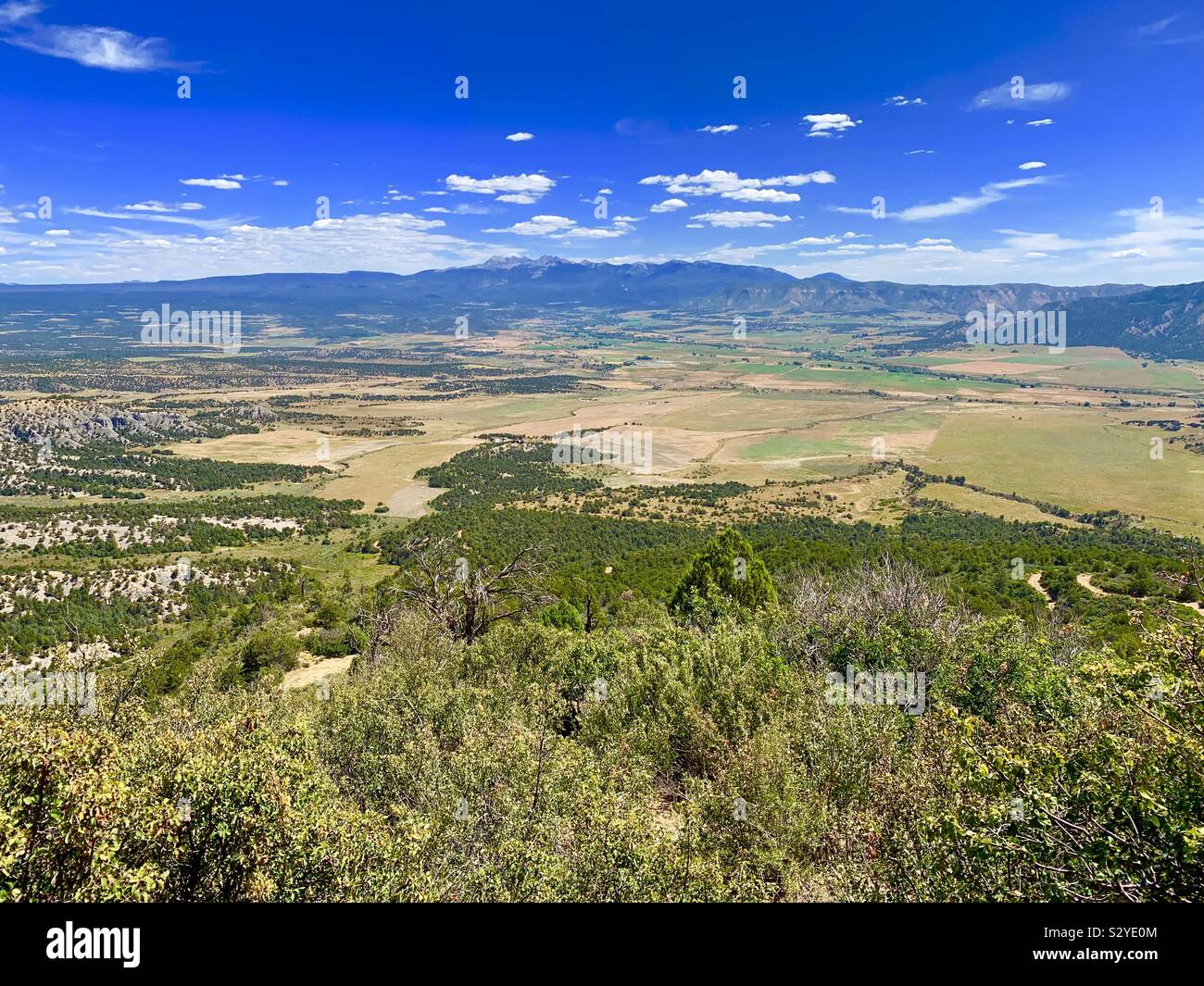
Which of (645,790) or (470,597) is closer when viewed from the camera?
(645,790)

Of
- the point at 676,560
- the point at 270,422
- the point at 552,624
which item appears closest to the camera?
the point at 552,624

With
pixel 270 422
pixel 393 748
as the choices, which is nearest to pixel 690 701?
pixel 393 748

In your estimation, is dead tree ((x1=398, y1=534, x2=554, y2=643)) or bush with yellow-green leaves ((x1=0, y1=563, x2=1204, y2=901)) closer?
bush with yellow-green leaves ((x1=0, y1=563, x2=1204, y2=901))

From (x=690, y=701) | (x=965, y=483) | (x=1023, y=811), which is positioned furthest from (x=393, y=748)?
(x=965, y=483)

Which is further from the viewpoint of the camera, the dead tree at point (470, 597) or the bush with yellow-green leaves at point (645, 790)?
the dead tree at point (470, 597)

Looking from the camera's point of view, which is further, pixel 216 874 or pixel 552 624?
pixel 552 624

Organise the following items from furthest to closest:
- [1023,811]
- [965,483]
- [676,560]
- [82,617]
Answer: [965,483] → [676,560] → [82,617] → [1023,811]

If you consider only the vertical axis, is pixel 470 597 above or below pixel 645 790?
above
